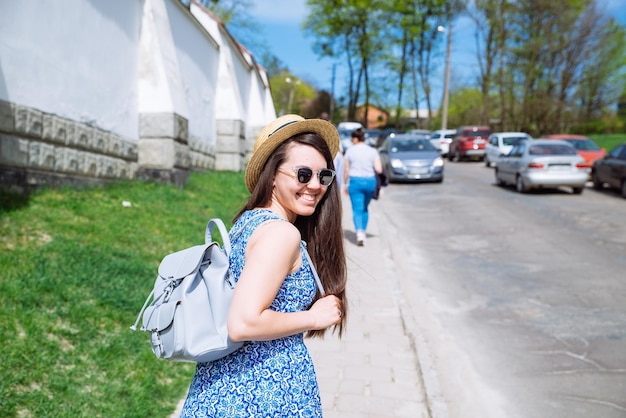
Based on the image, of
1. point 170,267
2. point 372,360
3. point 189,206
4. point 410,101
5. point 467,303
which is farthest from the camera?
point 410,101

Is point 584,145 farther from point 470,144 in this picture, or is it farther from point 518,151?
point 470,144

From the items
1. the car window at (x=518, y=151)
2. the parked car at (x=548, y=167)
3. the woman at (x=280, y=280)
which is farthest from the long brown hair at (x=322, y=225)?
the car window at (x=518, y=151)

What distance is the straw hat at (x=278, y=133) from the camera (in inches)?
73.1

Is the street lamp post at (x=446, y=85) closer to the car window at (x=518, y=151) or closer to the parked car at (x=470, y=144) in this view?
the parked car at (x=470, y=144)

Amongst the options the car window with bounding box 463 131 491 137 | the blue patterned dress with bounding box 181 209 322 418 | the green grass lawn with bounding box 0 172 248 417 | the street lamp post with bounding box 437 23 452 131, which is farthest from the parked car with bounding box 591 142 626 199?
Answer: the street lamp post with bounding box 437 23 452 131

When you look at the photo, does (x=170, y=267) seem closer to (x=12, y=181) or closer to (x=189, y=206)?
(x=12, y=181)

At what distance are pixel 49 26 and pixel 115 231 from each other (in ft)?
9.23

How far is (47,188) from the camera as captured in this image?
6.59 m

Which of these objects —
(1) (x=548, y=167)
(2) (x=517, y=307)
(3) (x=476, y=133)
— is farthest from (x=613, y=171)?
(3) (x=476, y=133)

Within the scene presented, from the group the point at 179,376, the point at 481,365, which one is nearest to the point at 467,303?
the point at 481,365

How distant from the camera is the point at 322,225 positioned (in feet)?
6.69

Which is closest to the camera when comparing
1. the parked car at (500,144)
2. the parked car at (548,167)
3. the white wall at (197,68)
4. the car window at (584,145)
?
the white wall at (197,68)

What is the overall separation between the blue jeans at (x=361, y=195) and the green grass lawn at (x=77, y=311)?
3.07 metres

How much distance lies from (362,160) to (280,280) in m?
7.23
